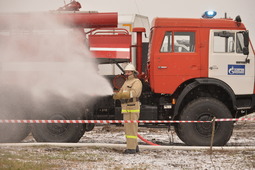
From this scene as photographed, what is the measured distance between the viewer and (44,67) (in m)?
9.37

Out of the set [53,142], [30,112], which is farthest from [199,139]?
[30,112]

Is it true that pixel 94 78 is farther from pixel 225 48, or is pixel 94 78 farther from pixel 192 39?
pixel 225 48

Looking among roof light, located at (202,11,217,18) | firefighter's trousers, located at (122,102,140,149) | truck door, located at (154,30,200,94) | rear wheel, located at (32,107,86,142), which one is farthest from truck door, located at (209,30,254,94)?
rear wheel, located at (32,107,86,142)

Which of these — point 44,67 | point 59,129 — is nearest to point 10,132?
point 59,129

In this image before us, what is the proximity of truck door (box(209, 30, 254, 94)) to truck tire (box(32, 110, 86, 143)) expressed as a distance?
3301 millimetres

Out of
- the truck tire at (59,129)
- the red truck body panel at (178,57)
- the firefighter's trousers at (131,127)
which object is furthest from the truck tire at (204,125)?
the truck tire at (59,129)

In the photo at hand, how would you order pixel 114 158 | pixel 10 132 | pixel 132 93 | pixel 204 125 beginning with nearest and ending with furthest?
pixel 114 158 → pixel 132 93 → pixel 204 125 → pixel 10 132

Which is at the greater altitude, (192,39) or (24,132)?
(192,39)

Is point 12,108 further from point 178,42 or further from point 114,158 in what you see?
point 178,42

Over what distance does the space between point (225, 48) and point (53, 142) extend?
4524 millimetres

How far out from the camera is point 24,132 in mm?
9750

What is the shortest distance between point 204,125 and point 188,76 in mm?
1166

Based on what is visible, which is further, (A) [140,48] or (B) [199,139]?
(A) [140,48]

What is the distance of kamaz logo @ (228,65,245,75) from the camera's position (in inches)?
365
